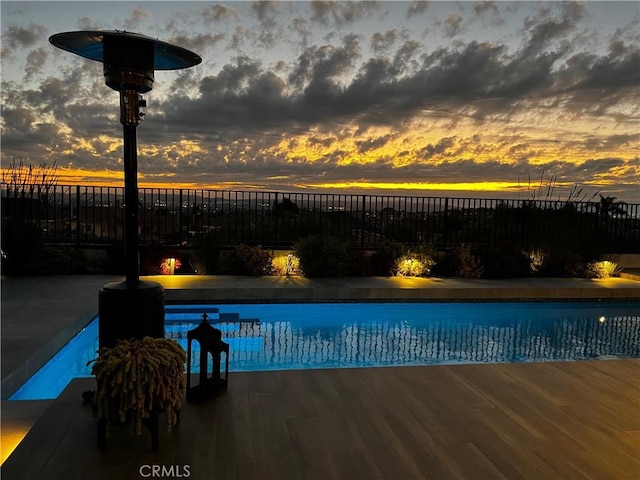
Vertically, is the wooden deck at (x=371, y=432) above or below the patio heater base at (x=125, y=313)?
below

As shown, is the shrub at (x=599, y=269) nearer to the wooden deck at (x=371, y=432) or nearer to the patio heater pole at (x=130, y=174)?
the wooden deck at (x=371, y=432)

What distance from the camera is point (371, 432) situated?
2.49m

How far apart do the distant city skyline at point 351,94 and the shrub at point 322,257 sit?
3.56 m

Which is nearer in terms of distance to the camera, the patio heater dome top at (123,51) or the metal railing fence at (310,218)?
the patio heater dome top at (123,51)

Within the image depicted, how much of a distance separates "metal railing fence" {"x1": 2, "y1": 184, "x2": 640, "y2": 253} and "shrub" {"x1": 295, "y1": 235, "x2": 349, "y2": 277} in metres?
1.07

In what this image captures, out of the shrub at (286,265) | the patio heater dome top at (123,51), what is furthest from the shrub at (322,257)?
the patio heater dome top at (123,51)

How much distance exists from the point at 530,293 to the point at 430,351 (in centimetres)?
313

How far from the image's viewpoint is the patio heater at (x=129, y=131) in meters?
2.46

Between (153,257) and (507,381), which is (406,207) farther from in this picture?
(507,381)

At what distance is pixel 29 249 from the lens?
736 cm

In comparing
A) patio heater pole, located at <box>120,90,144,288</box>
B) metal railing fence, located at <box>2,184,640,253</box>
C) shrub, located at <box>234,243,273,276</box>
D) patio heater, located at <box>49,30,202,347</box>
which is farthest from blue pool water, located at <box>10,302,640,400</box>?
metal railing fence, located at <box>2,184,640,253</box>

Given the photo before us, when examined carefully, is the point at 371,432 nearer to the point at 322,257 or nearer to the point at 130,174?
the point at 130,174

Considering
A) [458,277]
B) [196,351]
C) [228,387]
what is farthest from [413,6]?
[228,387]

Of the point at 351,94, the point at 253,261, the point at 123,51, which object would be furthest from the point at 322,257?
the point at 123,51
